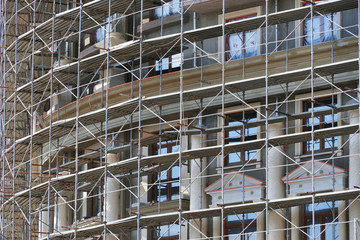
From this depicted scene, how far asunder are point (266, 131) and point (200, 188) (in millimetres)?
4333

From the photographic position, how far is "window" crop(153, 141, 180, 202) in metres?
40.7

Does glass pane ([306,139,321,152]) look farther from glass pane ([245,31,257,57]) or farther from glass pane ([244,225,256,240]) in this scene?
glass pane ([245,31,257,57])

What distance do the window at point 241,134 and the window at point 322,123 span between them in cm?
200

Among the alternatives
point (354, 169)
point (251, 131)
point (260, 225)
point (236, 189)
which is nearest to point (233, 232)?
point (260, 225)

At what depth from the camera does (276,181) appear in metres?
36.9

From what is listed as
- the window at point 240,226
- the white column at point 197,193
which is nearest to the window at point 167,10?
the white column at point 197,193

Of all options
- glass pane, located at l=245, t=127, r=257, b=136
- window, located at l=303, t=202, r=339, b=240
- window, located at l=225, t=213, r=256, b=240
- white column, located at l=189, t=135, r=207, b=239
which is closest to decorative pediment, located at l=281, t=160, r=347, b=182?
window, located at l=303, t=202, r=339, b=240

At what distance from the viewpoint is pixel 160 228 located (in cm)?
4041

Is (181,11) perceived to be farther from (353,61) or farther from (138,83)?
(353,61)

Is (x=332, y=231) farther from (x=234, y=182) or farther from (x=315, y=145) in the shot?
(x=234, y=182)

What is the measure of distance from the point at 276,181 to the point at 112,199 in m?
7.79

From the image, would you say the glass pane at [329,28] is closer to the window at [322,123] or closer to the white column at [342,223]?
the window at [322,123]

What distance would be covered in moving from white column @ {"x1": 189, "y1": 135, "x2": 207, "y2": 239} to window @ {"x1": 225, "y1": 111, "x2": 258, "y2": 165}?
1.06 meters

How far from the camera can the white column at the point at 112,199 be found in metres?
41.5
